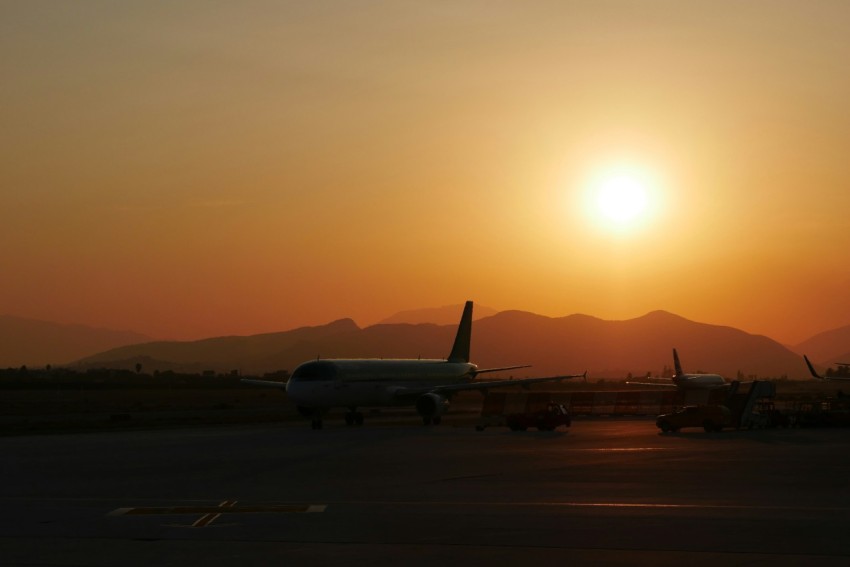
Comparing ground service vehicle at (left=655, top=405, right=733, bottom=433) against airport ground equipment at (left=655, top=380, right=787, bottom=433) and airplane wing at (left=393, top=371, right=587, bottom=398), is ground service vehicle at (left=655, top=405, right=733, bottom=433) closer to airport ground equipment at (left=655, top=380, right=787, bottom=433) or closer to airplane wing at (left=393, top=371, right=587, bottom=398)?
airport ground equipment at (left=655, top=380, right=787, bottom=433)

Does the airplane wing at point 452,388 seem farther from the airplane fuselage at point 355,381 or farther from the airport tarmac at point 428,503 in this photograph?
the airport tarmac at point 428,503

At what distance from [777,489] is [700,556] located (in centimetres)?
918

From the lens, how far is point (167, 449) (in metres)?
37.7

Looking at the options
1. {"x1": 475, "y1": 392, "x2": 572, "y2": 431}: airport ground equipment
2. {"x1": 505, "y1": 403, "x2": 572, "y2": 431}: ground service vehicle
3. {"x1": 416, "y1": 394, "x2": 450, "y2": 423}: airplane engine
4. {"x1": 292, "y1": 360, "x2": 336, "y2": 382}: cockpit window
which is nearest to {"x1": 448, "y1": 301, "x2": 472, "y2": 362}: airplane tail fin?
{"x1": 475, "y1": 392, "x2": 572, "y2": 431}: airport ground equipment

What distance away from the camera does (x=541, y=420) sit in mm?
49969

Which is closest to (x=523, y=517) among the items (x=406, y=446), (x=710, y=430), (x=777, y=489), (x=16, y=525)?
(x=777, y=489)

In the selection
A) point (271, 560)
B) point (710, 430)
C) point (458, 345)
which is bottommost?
point (271, 560)

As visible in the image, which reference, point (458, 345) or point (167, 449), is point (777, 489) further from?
point (458, 345)

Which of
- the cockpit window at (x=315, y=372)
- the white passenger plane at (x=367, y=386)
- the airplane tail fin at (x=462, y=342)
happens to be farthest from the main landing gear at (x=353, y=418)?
the airplane tail fin at (x=462, y=342)

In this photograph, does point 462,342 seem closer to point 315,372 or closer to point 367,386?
point 367,386

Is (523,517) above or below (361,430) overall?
below

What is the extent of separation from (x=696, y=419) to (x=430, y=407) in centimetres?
1407

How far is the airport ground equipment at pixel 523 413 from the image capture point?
50.1 metres

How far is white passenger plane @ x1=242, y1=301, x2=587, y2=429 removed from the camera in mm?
54219
